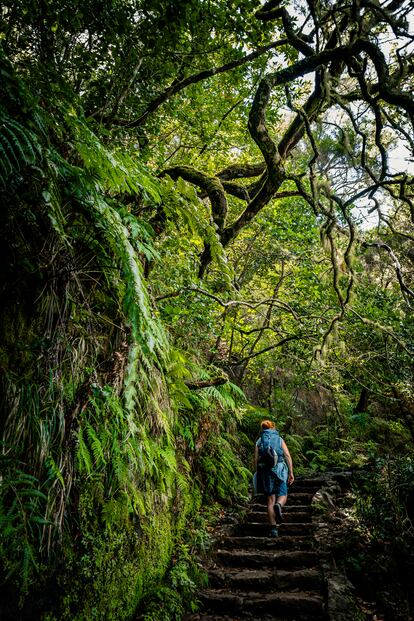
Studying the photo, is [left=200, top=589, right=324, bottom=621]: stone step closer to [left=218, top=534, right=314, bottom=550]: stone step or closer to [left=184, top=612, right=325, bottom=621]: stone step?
[left=184, top=612, right=325, bottom=621]: stone step

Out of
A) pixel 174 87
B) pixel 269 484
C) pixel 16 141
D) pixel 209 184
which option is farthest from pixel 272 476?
pixel 174 87

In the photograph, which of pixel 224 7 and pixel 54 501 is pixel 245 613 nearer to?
pixel 54 501

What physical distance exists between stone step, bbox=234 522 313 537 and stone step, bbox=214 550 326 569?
0.66 m

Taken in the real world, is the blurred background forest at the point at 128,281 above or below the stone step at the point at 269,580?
above

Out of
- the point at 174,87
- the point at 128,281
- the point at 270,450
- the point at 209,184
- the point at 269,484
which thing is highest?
the point at 174,87

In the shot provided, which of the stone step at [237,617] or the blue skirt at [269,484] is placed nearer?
the stone step at [237,617]

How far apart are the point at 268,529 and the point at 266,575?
1.48 metres

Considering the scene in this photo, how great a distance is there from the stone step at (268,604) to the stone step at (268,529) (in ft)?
5.14

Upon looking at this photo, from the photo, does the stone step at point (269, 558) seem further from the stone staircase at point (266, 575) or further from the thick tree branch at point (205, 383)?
the thick tree branch at point (205, 383)

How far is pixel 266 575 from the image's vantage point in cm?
464

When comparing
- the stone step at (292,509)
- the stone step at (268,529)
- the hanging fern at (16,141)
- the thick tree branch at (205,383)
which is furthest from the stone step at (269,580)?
the hanging fern at (16,141)

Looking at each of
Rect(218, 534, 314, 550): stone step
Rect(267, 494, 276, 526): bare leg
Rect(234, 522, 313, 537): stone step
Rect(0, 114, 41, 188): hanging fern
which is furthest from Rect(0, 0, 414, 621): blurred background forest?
Rect(267, 494, 276, 526): bare leg

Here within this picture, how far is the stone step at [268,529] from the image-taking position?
19.4 ft

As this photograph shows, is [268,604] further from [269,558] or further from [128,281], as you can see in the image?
[128,281]
